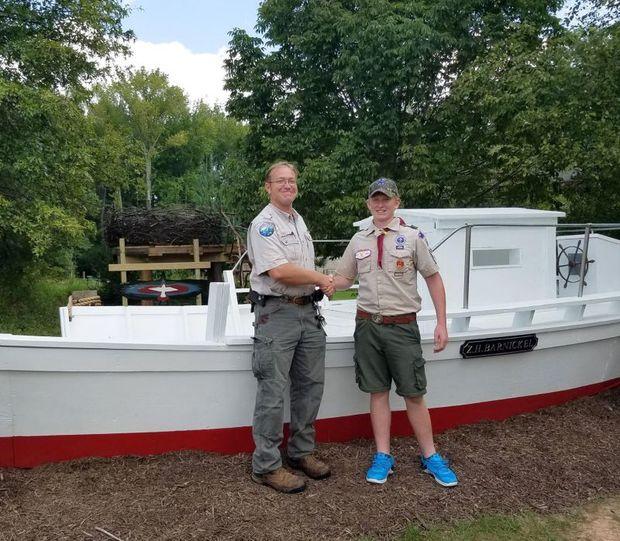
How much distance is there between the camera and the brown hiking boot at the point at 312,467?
3.49 m

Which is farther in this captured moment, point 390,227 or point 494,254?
point 494,254

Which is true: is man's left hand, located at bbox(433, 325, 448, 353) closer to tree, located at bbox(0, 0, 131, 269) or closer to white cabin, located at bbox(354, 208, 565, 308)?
white cabin, located at bbox(354, 208, 565, 308)

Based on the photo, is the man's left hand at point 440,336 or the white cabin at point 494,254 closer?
the man's left hand at point 440,336

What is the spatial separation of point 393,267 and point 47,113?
886 centimetres

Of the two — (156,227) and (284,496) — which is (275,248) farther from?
(156,227)

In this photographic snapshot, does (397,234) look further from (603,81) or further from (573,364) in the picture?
(603,81)

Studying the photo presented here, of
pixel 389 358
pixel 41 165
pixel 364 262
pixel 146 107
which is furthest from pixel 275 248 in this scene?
pixel 146 107

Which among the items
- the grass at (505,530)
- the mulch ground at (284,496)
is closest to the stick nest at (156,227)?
the mulch ground at (284,496)

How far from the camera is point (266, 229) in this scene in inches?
124

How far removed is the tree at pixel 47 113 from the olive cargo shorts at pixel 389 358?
314 inches

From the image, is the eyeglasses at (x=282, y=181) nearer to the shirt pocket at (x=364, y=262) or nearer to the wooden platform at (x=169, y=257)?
the shirt pocket at (x=364, y=262)

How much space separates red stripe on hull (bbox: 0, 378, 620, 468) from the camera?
3373 mm

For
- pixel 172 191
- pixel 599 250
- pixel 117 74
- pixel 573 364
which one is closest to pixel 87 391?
pixel 573 364

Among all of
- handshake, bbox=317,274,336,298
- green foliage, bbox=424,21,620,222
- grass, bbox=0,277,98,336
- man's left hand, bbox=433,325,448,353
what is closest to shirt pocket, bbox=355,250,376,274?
handshake, bbox=317,274,336,298
